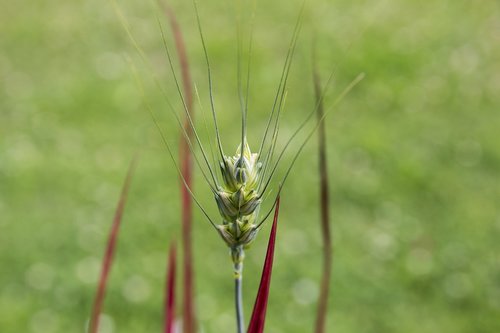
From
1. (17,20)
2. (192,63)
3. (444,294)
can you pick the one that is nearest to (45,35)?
(17,20)

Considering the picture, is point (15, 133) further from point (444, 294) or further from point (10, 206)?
point (444, 294)

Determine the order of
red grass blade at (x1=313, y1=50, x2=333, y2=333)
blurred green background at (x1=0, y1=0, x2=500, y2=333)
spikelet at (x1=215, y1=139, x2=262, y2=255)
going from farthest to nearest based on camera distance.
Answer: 1. blurred green background at (x1=0, y1=0, x2=500, y2=333)
2. red grass blade at (x1=313, y1=50, x2=333, y2=333)
3. spikelet at (x1=215, y1=139, x2=262, y2=255)

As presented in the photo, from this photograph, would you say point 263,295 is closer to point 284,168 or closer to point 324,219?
point 324,219

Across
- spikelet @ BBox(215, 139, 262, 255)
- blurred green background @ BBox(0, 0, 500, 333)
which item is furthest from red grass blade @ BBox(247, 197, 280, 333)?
blurred green background @ BBox(0, 0, 500, 333)

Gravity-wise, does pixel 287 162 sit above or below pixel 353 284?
above

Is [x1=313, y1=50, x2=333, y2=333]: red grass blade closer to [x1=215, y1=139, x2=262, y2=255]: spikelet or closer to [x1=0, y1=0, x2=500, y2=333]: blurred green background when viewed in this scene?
[x1=215, y1=139, x2=262, y2=255]: spikelet

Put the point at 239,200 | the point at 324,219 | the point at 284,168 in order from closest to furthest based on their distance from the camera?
1. the point at 239,200
2. the point at 324,219
3. the point at 284,168

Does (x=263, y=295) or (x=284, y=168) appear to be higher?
(x=284, y=168)

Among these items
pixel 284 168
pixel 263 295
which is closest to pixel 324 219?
pixel 263 295
